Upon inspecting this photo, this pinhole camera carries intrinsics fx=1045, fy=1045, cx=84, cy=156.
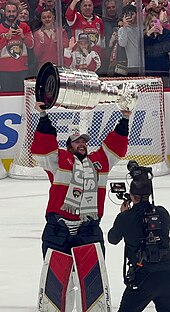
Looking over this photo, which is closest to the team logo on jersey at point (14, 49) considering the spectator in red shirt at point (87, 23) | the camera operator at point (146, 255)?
the spectator in red shirt at point (87, 23)

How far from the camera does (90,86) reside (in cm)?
499

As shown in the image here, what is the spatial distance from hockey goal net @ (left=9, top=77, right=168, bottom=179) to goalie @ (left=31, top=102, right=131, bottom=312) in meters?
4.86

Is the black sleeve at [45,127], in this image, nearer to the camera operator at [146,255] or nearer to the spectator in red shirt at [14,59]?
the camera operator at [146,255]

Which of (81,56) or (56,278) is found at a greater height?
(81,56)

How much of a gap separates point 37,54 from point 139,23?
1.12 meters

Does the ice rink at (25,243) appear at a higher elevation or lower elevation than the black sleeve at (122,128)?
lower

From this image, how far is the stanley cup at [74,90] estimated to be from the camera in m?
4.94

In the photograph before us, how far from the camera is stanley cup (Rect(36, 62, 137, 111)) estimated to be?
4941 mm

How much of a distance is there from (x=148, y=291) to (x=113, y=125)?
208 inches

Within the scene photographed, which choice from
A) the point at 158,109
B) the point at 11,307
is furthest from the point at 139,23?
the point at 11,307

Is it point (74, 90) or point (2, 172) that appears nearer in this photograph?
point (74, 90)

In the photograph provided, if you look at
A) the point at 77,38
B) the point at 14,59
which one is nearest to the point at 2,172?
the point at 14,59

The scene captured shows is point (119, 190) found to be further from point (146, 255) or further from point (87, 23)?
point (87, 23)

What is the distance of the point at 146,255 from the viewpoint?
4934 millimetres
